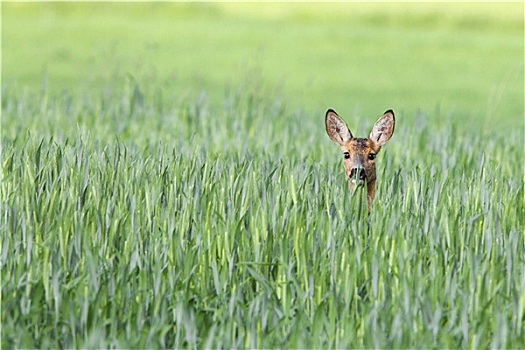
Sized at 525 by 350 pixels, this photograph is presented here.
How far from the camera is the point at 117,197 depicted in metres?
4.63

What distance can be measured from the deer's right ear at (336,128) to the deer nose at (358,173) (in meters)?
0.20

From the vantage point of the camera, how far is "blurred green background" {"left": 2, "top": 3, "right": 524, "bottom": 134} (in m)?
11.3

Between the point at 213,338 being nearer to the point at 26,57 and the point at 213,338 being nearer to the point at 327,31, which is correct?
the point at 26,57

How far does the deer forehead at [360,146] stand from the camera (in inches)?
180

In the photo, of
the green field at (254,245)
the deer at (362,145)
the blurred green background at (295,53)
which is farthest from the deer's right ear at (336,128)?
the blurred green background at (295,53)

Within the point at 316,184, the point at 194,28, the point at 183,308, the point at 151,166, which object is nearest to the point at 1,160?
the point at 151,166

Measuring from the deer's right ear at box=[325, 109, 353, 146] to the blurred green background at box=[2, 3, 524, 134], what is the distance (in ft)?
11.1

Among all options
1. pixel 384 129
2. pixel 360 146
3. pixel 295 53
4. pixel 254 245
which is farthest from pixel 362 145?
pixel 295 53

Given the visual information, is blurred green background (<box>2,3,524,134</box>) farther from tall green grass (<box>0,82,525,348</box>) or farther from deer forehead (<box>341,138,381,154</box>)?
tall green grass (<box>0,82,525,348</box>)

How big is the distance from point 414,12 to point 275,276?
18085 millimetres

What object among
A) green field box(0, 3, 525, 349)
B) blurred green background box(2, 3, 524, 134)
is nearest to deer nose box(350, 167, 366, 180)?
green field box(0, 3, 525, 349)

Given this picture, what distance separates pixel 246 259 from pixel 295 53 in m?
12.2

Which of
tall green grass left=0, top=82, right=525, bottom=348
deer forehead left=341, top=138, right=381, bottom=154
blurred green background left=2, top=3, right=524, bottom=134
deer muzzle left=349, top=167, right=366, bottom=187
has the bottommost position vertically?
tall green grass left=0, top=82, right=525, bottom=348

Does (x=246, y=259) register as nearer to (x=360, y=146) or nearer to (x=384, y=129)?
(x=360, y=146)
